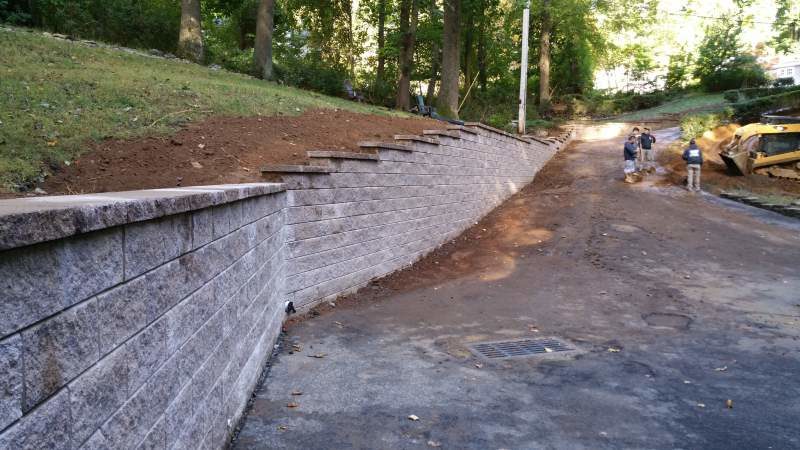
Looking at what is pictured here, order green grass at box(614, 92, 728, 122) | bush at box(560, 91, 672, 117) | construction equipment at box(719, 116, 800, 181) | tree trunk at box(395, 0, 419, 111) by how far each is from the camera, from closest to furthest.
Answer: construction equipment at box(719, 116, 800, 181)
tree trunk at box(395, 0, 419, 111)
green grass at box(614, 92, 728, 122)
bush at box(560, 91, 672, 117)

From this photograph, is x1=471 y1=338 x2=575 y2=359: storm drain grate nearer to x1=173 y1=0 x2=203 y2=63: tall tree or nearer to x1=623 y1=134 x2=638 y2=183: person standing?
x1=623 y1=134 x2=638 y2=183: person standing

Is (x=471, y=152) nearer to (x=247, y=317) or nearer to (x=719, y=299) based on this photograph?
(x=719, y=299)

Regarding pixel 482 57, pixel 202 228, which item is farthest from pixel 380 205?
pixel 482 57

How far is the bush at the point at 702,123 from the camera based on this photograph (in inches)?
989

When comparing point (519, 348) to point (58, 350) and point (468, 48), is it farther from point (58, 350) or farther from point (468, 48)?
point (468, 48)

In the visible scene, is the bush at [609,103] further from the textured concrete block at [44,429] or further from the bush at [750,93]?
the textured concrete block at [44,429]

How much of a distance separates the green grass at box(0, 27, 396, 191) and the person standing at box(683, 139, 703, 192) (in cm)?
1278

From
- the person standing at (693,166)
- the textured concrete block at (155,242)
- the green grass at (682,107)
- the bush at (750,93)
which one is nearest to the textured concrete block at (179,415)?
the textured concrete block at (155,242)

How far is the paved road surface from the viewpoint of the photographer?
4262mm

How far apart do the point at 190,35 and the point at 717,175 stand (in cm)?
1856

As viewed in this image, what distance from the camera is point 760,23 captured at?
118 ft

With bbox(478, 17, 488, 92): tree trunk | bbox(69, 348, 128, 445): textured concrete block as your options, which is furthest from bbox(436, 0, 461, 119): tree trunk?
bbox(69, 348, 128, 445): textured concrete block

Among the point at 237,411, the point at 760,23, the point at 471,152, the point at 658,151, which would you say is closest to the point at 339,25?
the point at 658,151

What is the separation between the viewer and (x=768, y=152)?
792 inches
